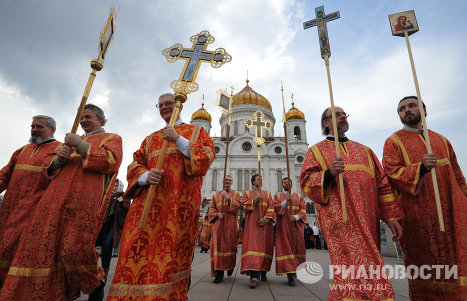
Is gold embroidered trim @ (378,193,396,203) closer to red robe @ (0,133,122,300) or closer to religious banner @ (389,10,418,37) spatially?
religious banner @ (389,10,418,37)

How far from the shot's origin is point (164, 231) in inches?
82.0

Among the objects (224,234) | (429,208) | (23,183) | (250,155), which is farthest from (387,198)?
(250,155)

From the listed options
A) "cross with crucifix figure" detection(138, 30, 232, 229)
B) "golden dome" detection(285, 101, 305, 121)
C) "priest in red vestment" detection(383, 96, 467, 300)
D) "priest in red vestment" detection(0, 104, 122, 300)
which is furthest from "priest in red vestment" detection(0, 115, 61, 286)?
"golden dome" detection(285, 101, 305, 121)

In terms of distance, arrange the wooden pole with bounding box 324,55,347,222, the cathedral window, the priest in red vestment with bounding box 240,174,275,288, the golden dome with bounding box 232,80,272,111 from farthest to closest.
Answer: the golden dome with bounding box 232,80,272,111 < the cathedral window < the priest in red vestment with bounding box 240,174,275,288 < the wooden pole with bounding box 324,55,347,222

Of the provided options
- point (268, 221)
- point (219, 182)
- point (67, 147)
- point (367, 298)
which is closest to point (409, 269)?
point (367, 298)

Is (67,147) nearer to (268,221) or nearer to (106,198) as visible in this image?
(106,198)

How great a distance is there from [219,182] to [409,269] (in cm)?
2455

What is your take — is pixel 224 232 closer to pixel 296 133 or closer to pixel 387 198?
pixel 387 198

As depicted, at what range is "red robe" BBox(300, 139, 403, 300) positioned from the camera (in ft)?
6.56

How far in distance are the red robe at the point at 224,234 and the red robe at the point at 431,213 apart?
3.17 meters

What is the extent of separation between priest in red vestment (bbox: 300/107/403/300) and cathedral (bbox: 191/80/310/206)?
2372cm

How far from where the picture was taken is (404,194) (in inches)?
103

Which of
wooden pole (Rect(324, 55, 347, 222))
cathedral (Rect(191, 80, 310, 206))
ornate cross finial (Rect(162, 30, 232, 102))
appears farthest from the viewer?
cathedral (Rect(191, 80, 310, 206))

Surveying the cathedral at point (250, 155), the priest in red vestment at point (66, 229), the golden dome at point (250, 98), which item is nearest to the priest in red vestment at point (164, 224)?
the priest in red vestment at point (66, 229)
